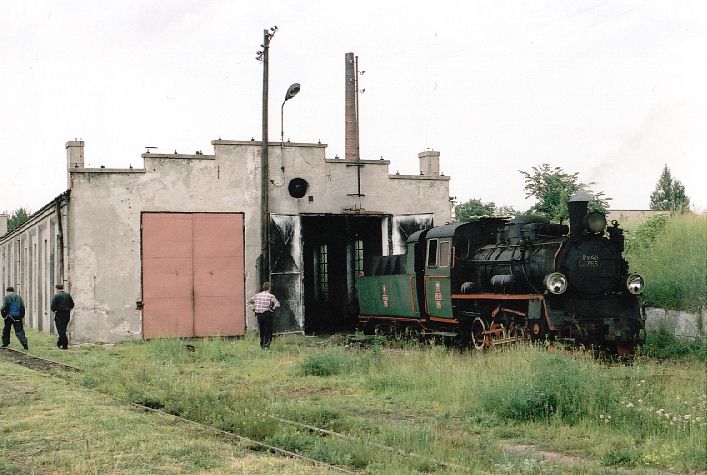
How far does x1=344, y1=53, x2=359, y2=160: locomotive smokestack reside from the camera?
34.2 m

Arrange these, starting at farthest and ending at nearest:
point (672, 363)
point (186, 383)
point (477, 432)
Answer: point (672, 363)
point (186, 383)
point (477, 432)

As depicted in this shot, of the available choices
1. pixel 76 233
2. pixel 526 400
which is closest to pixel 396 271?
pixel 76 233

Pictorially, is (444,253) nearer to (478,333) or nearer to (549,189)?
(478,333)

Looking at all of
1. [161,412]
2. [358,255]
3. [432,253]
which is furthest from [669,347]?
[358,255]

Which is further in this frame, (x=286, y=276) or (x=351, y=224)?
(x=351, y=224)

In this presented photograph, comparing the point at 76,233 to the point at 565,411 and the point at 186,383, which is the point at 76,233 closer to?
the point at 186,383

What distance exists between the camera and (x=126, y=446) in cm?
905

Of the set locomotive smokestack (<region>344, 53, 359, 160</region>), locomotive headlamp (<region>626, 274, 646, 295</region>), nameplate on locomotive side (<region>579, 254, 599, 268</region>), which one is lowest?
locomotive headlamp (<region>626, 274, 646, 295</region>)

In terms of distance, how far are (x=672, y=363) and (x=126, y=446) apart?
32.6ft

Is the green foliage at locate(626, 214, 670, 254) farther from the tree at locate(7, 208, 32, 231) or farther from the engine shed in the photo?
the tree at locate(7, 208, 32, 231)

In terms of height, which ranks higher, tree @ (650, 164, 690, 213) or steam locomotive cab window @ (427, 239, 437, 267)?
tree @ (650, 164, 690, 213)

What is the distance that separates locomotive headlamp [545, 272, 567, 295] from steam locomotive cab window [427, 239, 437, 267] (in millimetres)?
4261

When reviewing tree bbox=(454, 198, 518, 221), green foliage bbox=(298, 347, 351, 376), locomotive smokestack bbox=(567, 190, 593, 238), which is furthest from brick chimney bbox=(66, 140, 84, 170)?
tree bbox=(454, 198, 518, 221)

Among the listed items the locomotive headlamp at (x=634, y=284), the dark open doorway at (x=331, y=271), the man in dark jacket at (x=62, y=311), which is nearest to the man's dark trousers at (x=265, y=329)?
the man in dark jacket at (x=62, y=311)
